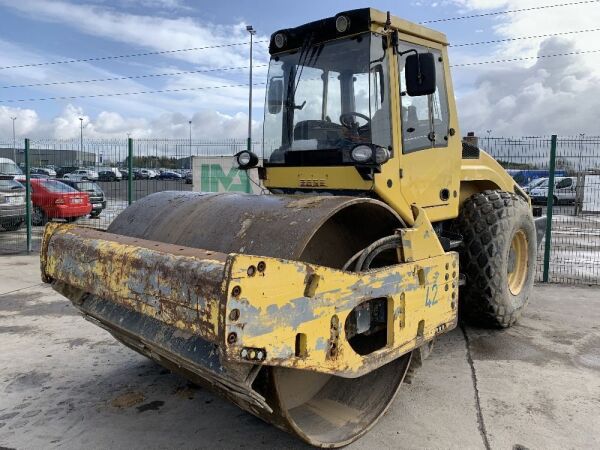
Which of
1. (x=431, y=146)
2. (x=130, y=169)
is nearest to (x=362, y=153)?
(x=431, y=146)

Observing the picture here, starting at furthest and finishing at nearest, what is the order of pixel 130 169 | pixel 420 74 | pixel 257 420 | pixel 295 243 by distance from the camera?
pixel 130 169, pixel 420 74, pixel 257 420, pixel 295 243

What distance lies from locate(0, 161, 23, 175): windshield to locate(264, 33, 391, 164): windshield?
10059 mm

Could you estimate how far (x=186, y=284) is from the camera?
2.52m

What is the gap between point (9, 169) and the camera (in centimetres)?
1261

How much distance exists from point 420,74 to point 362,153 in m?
0.73

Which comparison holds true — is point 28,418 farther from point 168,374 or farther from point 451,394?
point 451,394

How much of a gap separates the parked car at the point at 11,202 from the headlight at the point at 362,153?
10.3 meters

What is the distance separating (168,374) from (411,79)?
2.95 metres

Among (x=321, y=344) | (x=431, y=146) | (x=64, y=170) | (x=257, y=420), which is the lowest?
(x=257, y=420)

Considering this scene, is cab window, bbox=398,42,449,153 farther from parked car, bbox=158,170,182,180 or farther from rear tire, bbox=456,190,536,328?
parked car, bbox=158,170,182,180

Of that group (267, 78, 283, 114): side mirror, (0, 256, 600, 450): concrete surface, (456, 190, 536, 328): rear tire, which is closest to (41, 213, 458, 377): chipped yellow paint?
(0, 256, 600, 450): concrete surface

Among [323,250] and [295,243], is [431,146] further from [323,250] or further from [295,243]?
[295,243]

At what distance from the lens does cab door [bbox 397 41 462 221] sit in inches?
161

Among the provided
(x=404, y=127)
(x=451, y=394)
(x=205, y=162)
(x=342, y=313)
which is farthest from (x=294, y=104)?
(x=205, y=162)
